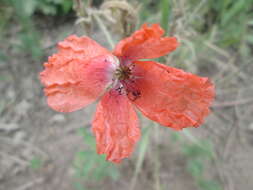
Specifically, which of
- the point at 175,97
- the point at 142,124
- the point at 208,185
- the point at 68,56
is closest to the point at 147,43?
the point at 175,97

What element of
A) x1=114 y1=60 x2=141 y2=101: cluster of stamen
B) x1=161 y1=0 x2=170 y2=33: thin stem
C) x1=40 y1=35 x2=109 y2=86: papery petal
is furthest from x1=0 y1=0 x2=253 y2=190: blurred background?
x1=40 y1=35 x2=109 y2=86: papery petal

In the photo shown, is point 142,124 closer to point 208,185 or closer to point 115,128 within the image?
point 208,185

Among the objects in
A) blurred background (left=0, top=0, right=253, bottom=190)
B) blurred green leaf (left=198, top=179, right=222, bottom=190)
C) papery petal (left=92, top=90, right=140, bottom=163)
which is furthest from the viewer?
blurred background (left=0, top=0, right=253, bottom=190)

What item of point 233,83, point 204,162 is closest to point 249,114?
point 233,83

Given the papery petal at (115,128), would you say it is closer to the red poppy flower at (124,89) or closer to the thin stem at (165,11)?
the red poppy flower at (124,89)

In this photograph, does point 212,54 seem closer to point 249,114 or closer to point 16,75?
point 249,114

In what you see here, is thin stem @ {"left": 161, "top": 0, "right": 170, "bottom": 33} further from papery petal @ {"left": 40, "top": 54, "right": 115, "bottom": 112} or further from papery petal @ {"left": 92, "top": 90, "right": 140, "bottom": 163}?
papery petal @ {"left": 92, "top": 90, "right": 140, "bottom": 163}

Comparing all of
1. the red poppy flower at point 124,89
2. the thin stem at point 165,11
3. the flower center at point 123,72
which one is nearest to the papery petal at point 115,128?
the red poppy flower at point 124,89
